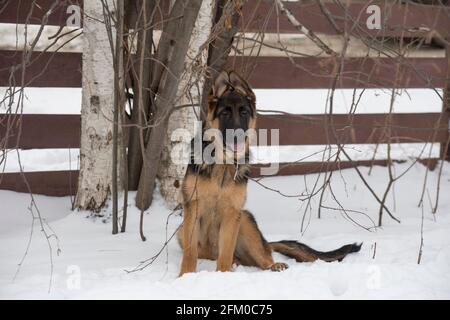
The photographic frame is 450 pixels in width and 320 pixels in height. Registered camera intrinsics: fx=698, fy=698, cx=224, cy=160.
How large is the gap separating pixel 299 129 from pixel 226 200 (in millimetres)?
2989

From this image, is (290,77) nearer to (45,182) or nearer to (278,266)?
(45,182)

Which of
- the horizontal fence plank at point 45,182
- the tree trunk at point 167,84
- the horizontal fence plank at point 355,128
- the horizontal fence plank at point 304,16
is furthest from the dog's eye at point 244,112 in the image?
the horizontal fence plank at point 355,128

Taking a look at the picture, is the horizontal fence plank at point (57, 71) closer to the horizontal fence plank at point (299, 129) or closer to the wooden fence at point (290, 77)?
the wooden fence at point (290, 77)

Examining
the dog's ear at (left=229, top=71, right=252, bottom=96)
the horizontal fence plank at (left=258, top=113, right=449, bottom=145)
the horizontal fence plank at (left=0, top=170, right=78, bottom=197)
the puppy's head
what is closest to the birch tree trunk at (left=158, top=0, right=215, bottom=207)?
the puppy's head

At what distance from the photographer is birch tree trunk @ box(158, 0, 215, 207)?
614 cm

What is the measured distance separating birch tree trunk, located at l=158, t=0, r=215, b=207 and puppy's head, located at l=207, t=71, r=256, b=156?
2.73ft

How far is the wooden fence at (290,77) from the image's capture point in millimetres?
6828

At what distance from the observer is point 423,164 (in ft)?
27.9

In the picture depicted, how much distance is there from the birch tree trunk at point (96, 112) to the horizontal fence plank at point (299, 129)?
69cm

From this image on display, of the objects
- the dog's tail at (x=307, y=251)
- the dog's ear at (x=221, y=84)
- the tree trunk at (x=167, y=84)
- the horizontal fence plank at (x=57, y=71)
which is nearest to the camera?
the dog's ear at (x=221, y=84)

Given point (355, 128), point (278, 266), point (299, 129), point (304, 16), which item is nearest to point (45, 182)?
point (299, 129)

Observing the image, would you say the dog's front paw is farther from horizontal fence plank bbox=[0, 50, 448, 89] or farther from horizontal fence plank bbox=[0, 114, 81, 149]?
horizontal fence plank bbox=[0, 114, 81, 149]

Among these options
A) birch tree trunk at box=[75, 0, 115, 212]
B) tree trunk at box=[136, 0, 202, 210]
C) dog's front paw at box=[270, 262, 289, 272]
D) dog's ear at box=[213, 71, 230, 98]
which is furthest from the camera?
birch tree trunk at box=[75, 0, 115, 212]

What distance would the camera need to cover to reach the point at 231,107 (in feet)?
16.6
